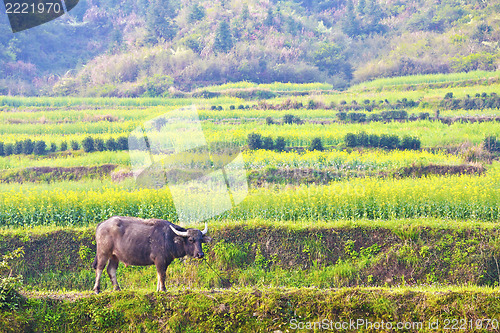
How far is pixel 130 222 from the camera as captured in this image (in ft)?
32.8

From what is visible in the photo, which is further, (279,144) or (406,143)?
(279,144)

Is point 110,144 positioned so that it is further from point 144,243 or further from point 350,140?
point 144,243

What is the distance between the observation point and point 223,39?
45.1m

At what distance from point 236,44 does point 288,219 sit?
33071mm

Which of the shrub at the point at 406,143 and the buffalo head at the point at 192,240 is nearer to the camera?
the buffalo head at the point at 192,240

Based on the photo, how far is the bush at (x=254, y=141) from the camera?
22953mm

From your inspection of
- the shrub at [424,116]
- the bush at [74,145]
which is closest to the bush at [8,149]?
the bush at [74,145]

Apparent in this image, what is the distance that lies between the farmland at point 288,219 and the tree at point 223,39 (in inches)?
663

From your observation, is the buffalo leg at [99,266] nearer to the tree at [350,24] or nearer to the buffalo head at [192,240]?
the buffalo head at [192,240]

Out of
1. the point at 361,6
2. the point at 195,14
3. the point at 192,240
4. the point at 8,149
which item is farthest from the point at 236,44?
the point at 192,240

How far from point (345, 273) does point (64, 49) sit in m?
46.5

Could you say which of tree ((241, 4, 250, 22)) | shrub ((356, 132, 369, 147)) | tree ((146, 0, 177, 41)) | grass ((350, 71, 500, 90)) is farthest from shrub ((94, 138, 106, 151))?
tree ((241, 4, 250, 22))

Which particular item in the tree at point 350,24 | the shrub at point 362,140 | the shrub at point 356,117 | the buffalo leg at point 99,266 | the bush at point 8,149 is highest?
the tree at point 350,24

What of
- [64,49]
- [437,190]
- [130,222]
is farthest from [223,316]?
[64,49]
